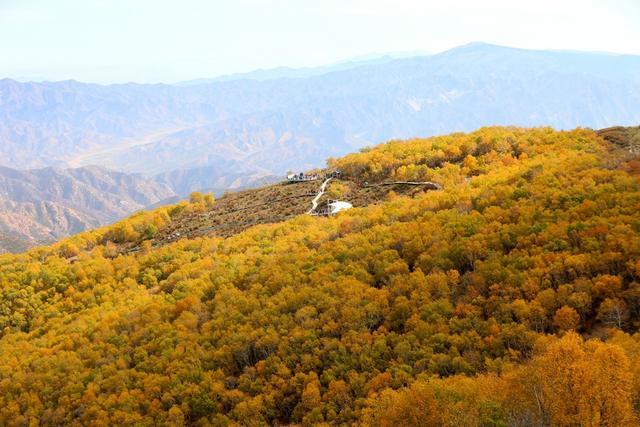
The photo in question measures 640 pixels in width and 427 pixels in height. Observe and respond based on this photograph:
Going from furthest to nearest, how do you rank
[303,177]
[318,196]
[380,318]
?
[303,177], [318,196], [380,318]

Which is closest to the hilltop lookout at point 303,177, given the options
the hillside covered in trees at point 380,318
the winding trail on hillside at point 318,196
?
the winding trail on hillside at point 318,196

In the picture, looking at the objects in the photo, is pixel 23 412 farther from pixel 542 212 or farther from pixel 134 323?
pixel 542 212

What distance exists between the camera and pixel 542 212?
60625 mm

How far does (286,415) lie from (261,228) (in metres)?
48.8

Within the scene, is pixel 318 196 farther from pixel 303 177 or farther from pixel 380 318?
pixel 380 318

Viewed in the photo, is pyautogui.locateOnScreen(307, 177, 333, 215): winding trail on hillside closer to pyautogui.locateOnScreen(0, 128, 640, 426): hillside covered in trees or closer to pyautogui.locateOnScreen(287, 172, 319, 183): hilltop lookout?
pyautogui.locateOnScreen(287, 172, 319, 183): hilltop lookout

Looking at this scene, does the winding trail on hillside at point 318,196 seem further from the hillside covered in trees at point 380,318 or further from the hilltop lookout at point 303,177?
the hillside covered in trees at point 380,318

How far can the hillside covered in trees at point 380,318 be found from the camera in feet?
118

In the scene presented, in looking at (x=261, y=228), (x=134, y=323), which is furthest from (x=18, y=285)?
(x=261, y=228)

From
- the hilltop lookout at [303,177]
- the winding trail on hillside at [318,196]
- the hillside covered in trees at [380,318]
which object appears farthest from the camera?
the hilltop lookout at [303,177]

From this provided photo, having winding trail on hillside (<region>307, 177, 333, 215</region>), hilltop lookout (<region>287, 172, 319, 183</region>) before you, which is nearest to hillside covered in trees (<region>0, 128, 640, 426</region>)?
winding trail on hillside (<region>307, 177, 333, 215</region>)

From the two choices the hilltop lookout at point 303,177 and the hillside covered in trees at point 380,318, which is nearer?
the hillside covered in trees at point 380,318

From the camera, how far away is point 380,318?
5631 cm

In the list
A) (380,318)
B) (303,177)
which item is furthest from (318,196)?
(380,318)
